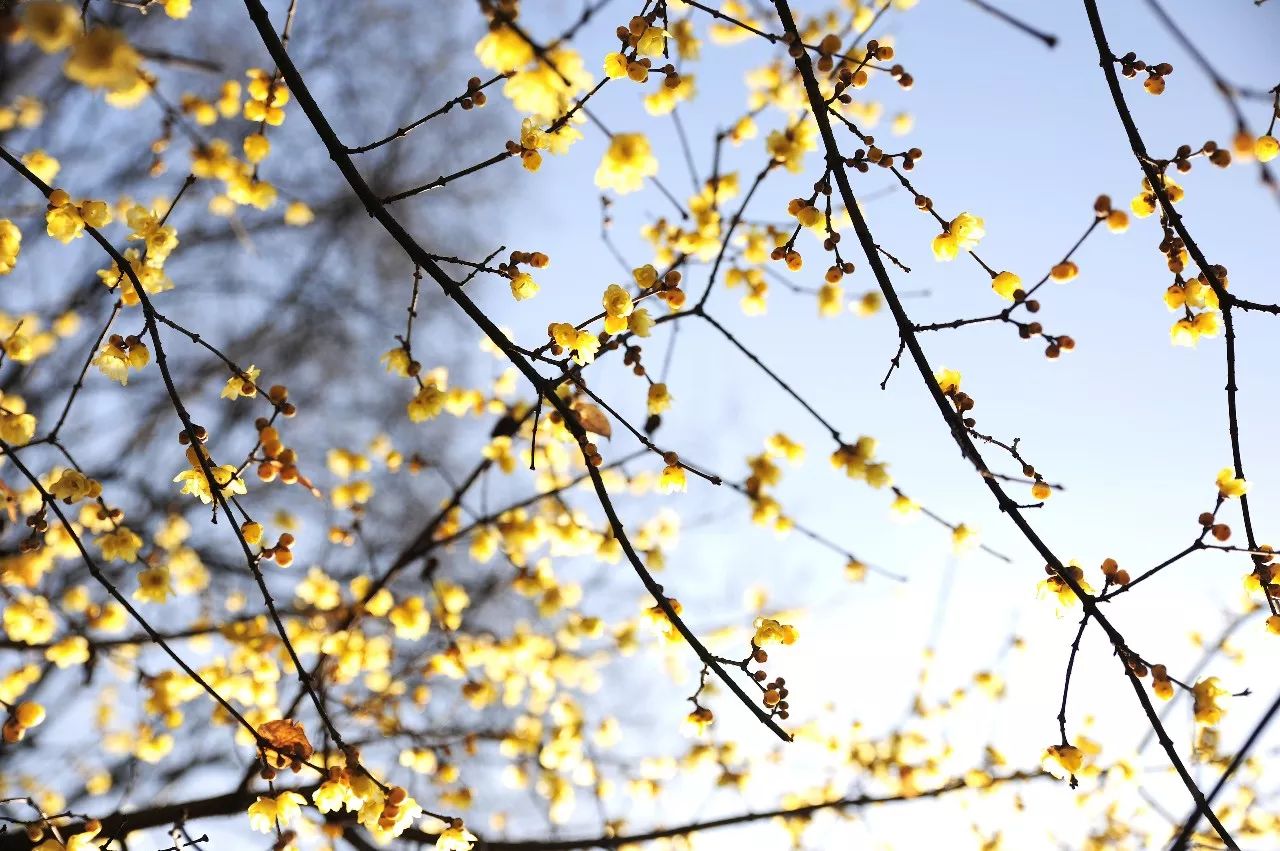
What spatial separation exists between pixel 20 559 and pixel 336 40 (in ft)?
12.0

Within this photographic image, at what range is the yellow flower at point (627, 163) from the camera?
3.88ft

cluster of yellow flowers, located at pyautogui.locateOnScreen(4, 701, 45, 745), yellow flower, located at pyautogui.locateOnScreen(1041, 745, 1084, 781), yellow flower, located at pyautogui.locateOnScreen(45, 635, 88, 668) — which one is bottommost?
yellow flower, located at pyautogui.locateOnScreen(1041, 745, 1084, 781)

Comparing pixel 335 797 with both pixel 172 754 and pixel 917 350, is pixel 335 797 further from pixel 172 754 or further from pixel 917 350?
pixel 172 754

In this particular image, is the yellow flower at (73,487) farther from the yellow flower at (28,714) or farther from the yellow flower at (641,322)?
the yellow flower at (641,322)

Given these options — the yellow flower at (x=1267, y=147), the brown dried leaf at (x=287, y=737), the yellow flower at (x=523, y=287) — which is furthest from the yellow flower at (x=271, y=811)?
the yellow flower at (x=1267, y=147)

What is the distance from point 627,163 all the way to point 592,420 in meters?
0.71

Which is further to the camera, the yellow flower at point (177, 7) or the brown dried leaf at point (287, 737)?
the yellow flower at point (177, 7)

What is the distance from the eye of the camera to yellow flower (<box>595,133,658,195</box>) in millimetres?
1184

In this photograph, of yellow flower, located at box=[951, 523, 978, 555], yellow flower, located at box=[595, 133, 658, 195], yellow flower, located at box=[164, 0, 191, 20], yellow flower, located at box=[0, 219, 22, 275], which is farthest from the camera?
yellow flower, located at box=[951, 523, 978, 555]

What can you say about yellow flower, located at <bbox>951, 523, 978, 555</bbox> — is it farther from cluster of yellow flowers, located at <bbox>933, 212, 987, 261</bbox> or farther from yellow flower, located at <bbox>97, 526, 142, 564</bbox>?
yellow flower, located at <bbox>97, 526, 142, 564</bbox>

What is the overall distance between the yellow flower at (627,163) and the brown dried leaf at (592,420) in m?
0.61

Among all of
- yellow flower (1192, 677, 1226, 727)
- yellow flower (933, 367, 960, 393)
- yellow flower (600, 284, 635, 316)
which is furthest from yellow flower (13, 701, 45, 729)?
yellow flower (1192, 677, 1226, 727)

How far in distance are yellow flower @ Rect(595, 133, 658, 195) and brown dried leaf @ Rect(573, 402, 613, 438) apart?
24.1 inches

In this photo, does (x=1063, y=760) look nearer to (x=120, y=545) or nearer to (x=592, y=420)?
(x=592, y=420)
